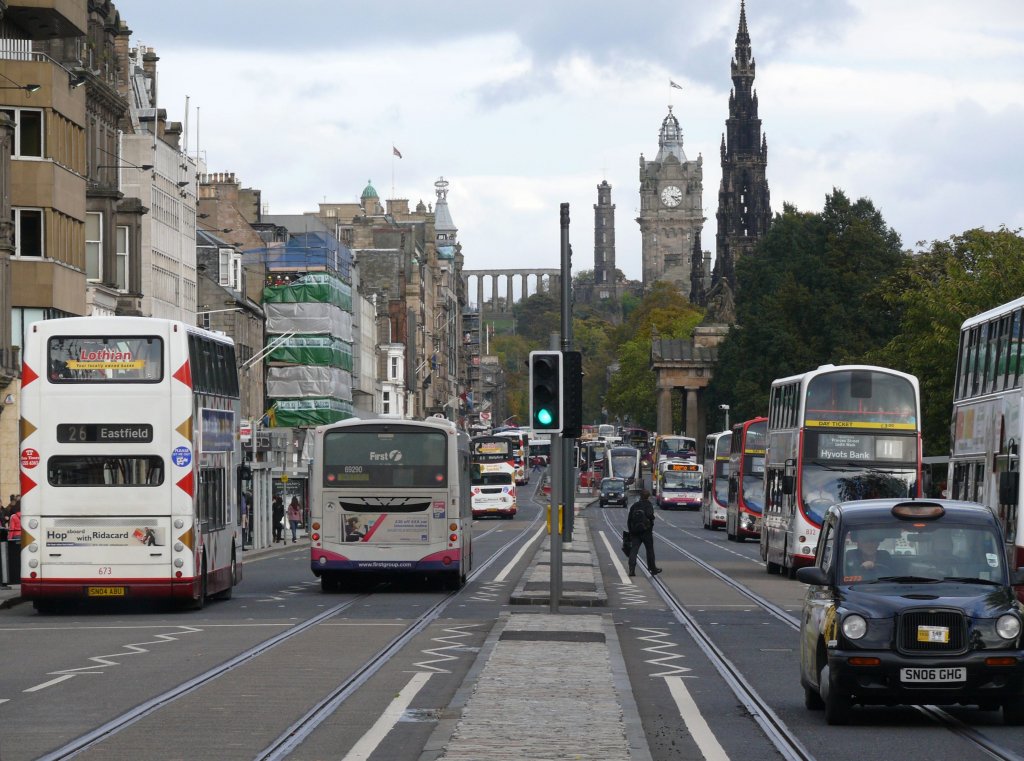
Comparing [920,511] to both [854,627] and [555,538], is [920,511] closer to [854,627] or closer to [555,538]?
[854,627]

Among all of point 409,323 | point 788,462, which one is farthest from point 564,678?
point 409,323

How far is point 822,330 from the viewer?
115 m

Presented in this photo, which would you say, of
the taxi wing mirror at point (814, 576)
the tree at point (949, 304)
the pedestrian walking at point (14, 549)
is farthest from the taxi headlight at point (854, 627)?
the tree at point (949, 304)

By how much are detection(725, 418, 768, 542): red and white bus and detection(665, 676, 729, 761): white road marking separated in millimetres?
47116

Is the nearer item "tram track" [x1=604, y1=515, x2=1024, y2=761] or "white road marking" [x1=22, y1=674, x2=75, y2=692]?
"tram track" [x1=604, y1=515, x2=1024, y2=761]

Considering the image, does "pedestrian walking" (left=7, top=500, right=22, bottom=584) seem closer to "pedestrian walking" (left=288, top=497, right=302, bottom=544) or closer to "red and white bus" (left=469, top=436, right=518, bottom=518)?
"pedestrian walking" (left=288, top=497, right=302, bottom=544)

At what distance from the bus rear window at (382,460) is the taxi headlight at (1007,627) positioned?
65.7ft

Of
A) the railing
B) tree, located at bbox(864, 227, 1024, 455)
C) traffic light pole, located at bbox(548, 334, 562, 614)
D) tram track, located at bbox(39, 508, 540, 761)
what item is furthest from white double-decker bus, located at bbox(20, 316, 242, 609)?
tree, located at bbox(864, 227, 1024, 455)

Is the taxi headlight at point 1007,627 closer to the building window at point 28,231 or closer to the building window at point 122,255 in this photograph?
the building window at point 28,231

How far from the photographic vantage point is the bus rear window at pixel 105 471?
28.7 metres

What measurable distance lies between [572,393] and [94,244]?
38094 mm

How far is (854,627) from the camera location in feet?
48.2

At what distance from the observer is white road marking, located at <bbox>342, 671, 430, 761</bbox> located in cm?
1332

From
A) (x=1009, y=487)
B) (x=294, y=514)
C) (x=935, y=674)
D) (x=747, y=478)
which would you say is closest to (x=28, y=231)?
(x=294, y=514)
